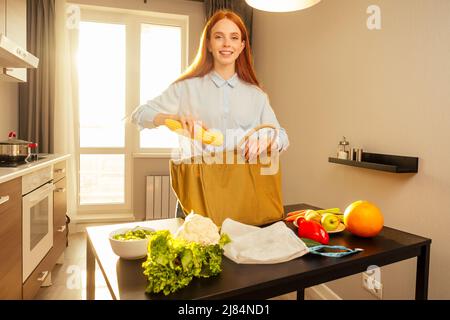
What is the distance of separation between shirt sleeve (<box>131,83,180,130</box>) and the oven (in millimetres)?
1129

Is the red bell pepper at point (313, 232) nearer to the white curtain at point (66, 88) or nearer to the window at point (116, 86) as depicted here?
the window at point (116, 86)

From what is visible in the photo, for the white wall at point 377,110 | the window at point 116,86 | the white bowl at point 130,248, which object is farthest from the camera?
→ the window at point 116,86

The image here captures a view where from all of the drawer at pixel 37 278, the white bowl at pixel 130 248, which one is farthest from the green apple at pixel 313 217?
the drawer at pixel 37 278

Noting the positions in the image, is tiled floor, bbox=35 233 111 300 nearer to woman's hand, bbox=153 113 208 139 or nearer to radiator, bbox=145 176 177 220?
radiator, bbox=145 176 177 220

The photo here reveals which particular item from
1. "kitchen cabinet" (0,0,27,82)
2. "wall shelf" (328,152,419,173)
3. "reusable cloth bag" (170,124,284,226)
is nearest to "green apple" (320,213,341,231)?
"reusable cloth bag" (170,124,284,226)

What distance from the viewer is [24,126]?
3.28m

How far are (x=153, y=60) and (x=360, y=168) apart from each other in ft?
8.77

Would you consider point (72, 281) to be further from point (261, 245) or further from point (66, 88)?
point (261, 245)

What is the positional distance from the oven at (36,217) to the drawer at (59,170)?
147 millimetres

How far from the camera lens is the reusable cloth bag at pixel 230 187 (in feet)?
3.62

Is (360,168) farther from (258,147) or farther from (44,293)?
(44,293)

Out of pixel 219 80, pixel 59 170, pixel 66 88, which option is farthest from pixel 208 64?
pixel 66 88

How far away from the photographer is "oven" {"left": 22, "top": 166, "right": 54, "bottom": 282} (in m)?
1.96
